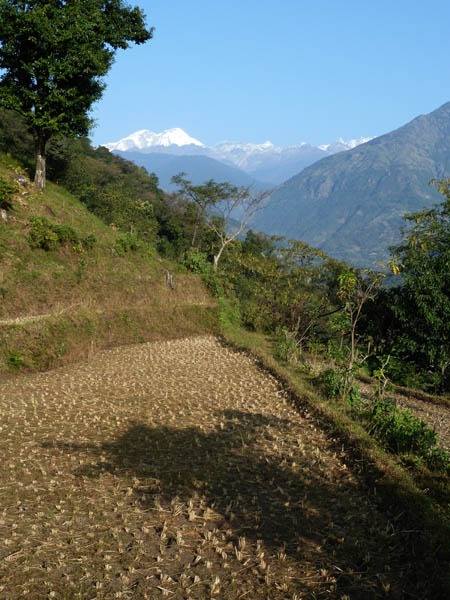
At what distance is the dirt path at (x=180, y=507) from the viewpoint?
403 centimetres

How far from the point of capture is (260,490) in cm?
586

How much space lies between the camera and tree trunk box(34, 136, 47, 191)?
20.6 metres

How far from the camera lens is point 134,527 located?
476 cm

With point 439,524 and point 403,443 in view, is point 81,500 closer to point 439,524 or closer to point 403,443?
point 439,524

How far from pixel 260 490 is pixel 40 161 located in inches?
798

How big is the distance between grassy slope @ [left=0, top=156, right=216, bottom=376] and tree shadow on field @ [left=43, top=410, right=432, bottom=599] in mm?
5702

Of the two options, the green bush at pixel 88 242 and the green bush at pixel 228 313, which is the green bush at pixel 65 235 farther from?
the green bush at pixel 228 313

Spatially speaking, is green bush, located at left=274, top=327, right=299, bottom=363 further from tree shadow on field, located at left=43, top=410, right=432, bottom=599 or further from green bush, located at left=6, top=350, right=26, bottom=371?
green bush, located at left=6, top=350, right=26, bottom=371

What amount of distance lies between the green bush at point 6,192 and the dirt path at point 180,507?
35.1 feet

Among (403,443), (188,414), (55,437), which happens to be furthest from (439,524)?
(55,437)

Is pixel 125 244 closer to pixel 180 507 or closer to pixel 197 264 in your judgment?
pixel 197 264

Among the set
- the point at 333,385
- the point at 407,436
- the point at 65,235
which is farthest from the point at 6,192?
the point at 407,436

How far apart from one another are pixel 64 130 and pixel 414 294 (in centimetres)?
1735

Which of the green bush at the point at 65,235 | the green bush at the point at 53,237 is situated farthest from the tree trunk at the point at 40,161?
→ the green bush at the point at 65,235
